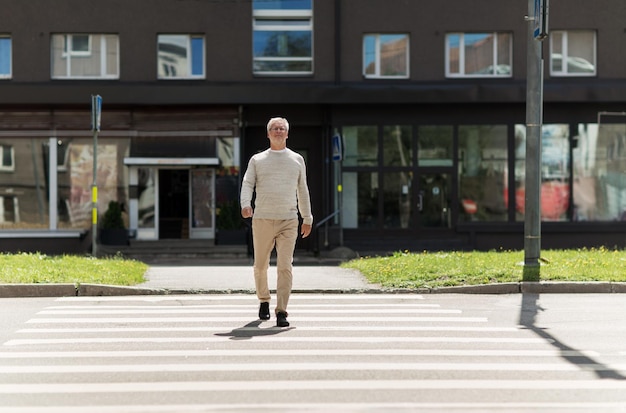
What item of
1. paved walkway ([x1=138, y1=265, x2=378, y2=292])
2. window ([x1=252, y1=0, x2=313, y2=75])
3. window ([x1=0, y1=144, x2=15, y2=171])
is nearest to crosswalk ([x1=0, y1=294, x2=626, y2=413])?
paved walkway ([x1=138, y1=265, x2=378, y2=292])

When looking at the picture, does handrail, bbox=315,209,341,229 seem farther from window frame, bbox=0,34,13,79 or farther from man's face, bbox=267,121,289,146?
man's face, bbox=267,121,289,146

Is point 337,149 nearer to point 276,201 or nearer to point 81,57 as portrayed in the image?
point 81,57

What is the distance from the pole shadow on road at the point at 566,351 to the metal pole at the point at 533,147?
3121mm

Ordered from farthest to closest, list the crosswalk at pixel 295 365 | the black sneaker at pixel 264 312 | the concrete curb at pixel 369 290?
the concrete curb at pixel 369 290
the black sneaker at pixel 264 312
the crosswalk at pixel 295 365

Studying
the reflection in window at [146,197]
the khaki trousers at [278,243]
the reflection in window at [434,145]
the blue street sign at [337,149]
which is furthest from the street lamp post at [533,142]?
the reflection in window at [146,197]

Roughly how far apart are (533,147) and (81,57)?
51.4 feet

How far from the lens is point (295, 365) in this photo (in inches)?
292

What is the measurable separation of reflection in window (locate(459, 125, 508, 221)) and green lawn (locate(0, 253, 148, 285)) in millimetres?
11924

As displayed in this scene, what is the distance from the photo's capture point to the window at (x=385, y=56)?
26.8 meters

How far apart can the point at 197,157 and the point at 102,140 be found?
278 centimetres

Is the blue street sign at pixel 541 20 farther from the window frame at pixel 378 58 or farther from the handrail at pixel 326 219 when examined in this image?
the window frame at pixel 378 58

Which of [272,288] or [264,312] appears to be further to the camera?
[272,288]

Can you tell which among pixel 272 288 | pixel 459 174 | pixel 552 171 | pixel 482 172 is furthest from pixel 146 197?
pixel 272 288

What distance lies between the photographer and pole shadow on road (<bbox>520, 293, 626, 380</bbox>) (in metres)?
7.13
